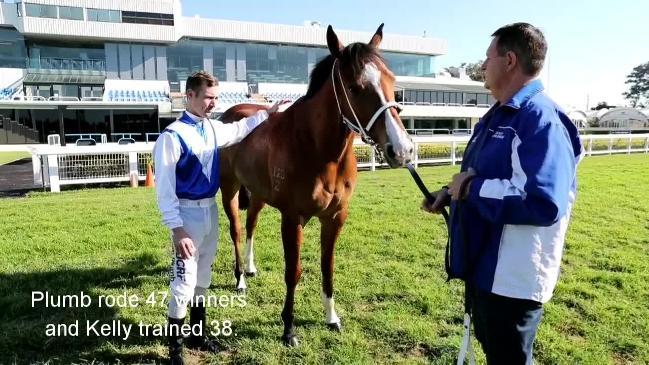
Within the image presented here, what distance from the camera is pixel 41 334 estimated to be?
3303 mm

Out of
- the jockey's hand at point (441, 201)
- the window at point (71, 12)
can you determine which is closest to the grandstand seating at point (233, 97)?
the window at point (71, 12)

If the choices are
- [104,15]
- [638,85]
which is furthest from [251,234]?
[638,85]

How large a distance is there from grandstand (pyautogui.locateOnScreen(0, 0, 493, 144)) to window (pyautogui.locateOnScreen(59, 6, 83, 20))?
9cm

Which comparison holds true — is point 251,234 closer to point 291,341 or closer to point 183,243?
point 291,341

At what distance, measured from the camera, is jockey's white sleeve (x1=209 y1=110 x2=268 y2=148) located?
3.22 meters

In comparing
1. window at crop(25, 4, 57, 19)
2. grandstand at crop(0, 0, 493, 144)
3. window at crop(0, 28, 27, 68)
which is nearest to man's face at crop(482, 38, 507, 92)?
grandstand at crop(0, 0, 493, 144)

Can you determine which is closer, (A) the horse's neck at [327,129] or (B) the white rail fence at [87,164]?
(A) the horse's neck at [327,129]

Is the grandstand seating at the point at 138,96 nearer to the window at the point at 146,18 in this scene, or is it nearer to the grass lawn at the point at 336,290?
the window at the point at 146,18

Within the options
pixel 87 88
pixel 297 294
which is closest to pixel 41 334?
pixel 297 294

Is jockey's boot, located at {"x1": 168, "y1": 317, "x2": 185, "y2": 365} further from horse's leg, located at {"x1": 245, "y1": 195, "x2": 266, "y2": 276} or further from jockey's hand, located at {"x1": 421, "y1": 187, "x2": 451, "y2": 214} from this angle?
jockey's hand, located at {"x1": 421, "y1": 187, "x2": 451, "y2": 214}

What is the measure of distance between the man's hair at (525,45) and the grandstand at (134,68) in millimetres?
31416

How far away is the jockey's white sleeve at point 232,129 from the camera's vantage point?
10.6 feet

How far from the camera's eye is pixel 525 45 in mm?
1643

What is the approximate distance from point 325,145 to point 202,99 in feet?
2.96
